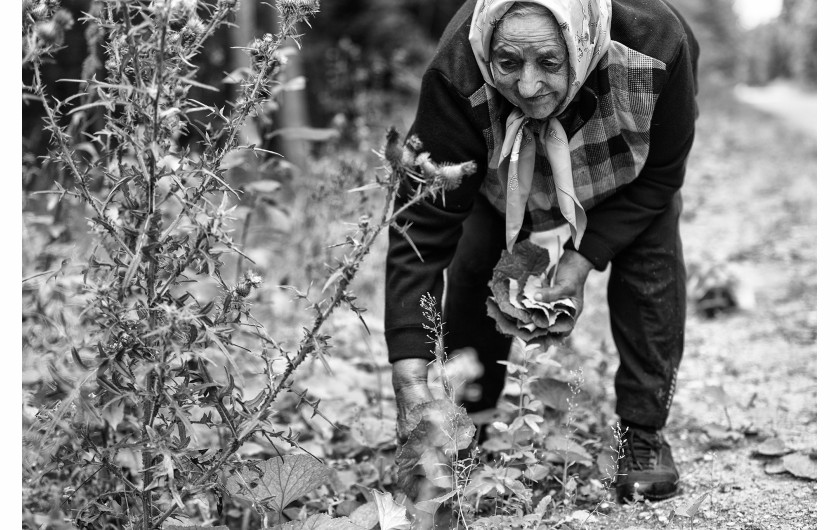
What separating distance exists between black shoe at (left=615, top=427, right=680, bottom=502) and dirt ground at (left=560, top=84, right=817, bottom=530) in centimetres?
4

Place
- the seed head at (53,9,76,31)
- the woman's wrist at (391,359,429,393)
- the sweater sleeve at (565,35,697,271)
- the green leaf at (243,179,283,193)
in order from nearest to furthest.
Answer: the seed head at (53,9,76,31) → the woman's wrist at (391,359,429,393) → the sweater sleeve at (565,35,697,271) → the green leaf at (243,179,283,193)

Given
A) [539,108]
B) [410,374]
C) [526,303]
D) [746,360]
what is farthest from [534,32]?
[746,360]

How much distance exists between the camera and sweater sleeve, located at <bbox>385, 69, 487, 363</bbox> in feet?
6.90

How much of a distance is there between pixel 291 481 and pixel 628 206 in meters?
1.18

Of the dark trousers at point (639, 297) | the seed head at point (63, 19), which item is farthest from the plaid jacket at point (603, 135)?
the seed head at point (63, 19)

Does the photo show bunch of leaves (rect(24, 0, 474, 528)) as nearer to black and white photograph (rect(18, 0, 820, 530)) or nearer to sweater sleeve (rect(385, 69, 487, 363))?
black and white photograph (rect(18, 0, 820, 530))

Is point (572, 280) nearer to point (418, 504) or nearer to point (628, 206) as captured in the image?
point (628, 206)

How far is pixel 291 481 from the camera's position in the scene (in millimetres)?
1982

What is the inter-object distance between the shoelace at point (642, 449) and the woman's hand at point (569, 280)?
1.64 ft

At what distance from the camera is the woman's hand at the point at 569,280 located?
223cm

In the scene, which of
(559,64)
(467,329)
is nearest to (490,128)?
(559,64)

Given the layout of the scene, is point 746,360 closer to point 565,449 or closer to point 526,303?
point 565,449

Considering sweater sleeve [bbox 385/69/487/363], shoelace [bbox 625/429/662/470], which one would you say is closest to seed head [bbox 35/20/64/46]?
sweater sleeve [bbox 385/69/487/363]

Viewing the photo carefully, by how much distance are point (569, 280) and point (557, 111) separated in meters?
0.48
